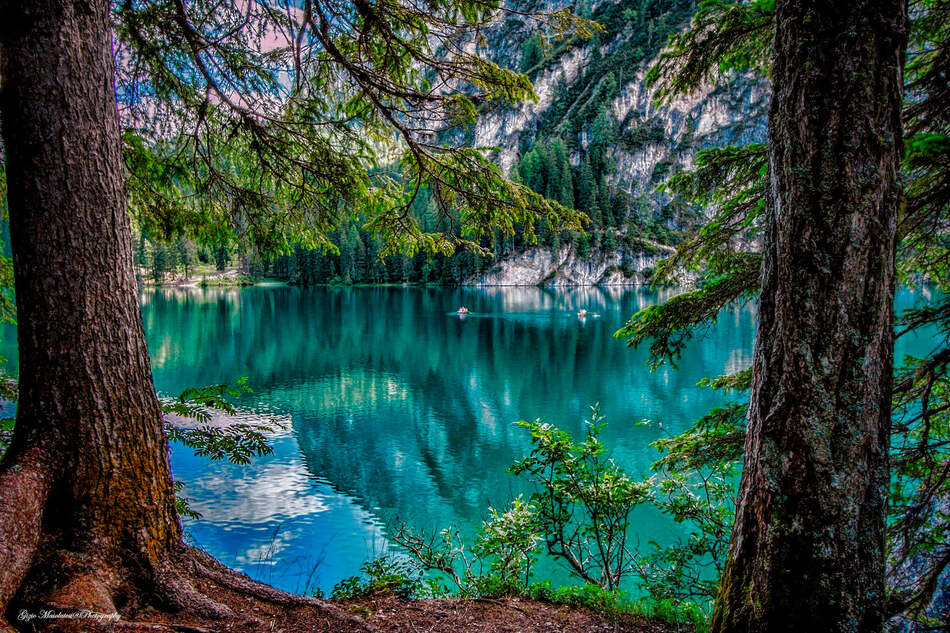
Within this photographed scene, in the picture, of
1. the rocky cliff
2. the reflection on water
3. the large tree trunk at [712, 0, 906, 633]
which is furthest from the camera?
the rocky cliff

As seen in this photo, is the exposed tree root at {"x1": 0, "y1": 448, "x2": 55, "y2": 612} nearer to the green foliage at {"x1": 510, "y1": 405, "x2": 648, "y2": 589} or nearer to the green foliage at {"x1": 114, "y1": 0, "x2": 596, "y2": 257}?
the green foliage at {"x1": 114, "y1": 0, "x2": 596, "y2": 257}

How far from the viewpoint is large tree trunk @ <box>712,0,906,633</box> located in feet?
5.79

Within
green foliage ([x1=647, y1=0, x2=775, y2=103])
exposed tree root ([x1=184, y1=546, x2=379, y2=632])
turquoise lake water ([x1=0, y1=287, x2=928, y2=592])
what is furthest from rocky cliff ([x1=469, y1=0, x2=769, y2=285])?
exposed tree root ([x1=184, y1=546, x2=379, y2=632])

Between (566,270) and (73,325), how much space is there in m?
92.7

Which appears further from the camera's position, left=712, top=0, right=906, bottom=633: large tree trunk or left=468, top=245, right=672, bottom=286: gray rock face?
left=468, top=245, right=672, bottom=286: gray rock face

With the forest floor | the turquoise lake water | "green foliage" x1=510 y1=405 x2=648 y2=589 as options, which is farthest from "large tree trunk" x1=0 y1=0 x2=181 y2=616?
the turquoise lake water

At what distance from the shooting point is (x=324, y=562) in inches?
350

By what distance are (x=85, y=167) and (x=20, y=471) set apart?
141 centimetres

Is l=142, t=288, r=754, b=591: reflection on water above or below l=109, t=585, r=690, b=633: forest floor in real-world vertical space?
below

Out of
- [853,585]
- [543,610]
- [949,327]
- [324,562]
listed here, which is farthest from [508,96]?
[324,562]

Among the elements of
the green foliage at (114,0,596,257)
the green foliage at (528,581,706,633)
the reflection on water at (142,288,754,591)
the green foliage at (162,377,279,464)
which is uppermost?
the green foliage at (114,0,596,257)

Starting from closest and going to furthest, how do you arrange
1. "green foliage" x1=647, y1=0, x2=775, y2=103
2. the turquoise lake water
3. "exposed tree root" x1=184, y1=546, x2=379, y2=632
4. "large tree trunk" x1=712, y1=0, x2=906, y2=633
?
"large tree trunk" x1=712, y1=0, x2=906, y2=633 < "exposed tree root" x1=184, y1=546, x2=379, y2=632 < "green foliage" x1=647, y1=0, x2=775, y2=103 < the turquoise lake water

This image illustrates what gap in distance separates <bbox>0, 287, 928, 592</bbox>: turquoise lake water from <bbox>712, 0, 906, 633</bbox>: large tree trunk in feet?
12.7

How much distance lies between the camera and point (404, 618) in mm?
2992
